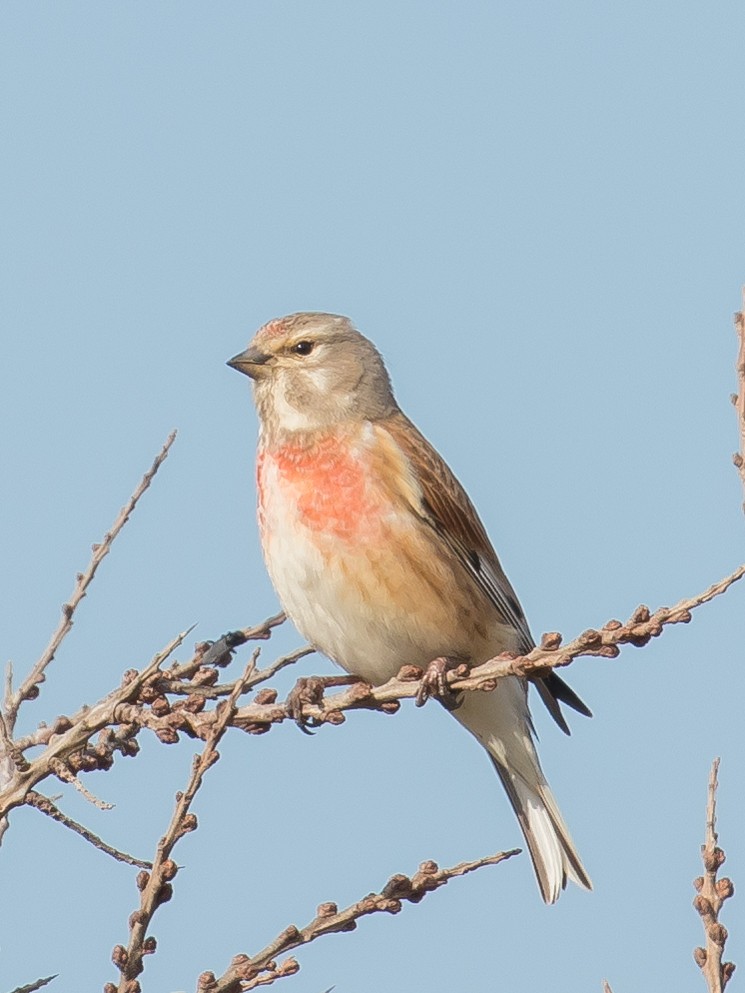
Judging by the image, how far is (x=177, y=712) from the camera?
418cm

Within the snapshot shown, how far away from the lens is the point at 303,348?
6.96 meters

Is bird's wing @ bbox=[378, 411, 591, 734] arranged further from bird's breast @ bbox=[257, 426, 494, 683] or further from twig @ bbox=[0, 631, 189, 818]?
twig @ bbox=[0, 631, 189, 818]

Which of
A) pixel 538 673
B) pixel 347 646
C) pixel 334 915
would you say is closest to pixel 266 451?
pixel 347 646

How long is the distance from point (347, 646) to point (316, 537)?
463 mm

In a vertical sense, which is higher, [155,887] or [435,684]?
[435,684]

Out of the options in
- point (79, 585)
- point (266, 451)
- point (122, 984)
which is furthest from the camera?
point (266, 451)

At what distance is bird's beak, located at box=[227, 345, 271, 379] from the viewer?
681 cm

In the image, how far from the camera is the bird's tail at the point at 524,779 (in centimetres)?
654

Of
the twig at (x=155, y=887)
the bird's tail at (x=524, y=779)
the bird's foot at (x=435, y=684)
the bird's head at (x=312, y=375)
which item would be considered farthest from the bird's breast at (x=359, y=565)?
the twig at (x=155, y=887)

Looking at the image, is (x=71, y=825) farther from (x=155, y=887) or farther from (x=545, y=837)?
(x=545, y=837)

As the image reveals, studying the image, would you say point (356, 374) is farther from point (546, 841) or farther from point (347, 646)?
point (546, 841)

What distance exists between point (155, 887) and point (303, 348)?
3928 mm

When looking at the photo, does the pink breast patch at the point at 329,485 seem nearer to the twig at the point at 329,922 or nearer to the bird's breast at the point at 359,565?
the bird's breast at the point at 359,565

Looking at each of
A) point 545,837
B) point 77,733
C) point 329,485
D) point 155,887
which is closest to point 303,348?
point 329,485
